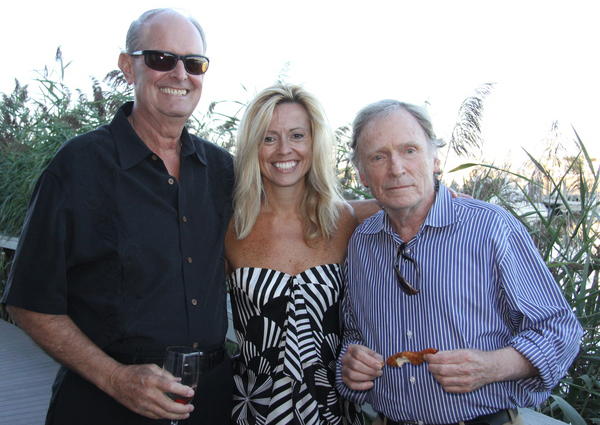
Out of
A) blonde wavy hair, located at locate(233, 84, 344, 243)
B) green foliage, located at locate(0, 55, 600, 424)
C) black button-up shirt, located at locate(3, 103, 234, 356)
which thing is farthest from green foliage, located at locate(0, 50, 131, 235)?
black button-up shirt, located at locate(3, 103, 234, 356)

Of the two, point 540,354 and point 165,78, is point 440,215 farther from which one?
point 165,78

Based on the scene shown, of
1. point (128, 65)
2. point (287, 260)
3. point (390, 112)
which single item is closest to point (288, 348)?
point (287, 260)

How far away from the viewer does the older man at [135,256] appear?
6.46 feet

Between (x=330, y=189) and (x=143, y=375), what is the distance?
1.48 meters

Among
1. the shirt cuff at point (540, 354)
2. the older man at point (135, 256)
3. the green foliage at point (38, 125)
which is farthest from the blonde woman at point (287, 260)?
the green foliage at point (38, 125)

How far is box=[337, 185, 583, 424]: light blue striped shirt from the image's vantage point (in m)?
1.81

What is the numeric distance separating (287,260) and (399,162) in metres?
0.87

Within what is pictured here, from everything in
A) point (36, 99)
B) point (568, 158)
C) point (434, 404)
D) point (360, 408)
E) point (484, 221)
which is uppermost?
point (36, 99)

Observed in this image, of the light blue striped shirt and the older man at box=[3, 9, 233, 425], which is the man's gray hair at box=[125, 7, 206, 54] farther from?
the light blue striped shirt

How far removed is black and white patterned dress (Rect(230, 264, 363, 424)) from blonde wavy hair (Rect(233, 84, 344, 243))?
30 cm

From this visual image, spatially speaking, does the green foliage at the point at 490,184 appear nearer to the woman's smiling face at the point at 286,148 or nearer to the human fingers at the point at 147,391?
the woman's smiling face at the point at 286,148

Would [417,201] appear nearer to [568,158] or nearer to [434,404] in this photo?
[434,404]

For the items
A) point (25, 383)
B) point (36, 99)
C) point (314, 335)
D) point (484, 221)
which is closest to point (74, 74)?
point (36, 99)

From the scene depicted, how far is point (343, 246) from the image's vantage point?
279 centimetres
